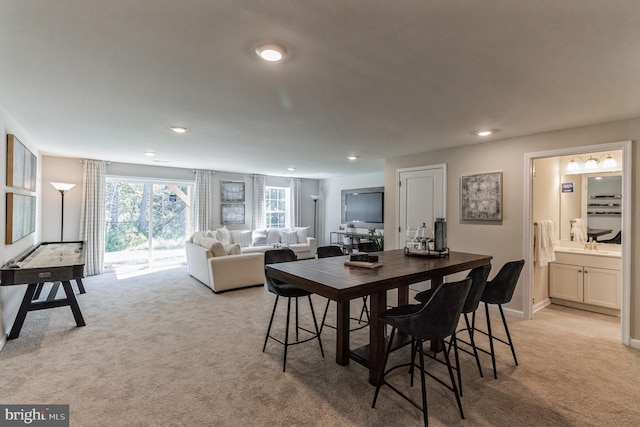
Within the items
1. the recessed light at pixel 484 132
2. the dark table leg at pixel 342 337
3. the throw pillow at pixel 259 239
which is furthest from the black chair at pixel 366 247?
the throw pillow at pixel 259 239

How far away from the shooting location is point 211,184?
7289 mm

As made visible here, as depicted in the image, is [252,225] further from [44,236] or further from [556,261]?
[556,261]

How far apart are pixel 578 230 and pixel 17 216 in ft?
23.3

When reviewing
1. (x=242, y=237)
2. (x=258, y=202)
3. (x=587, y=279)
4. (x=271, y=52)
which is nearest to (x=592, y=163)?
(x=587, y=279)

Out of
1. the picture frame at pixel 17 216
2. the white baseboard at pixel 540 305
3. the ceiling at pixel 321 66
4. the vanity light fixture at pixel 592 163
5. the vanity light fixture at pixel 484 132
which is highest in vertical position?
the vanity light fixture at pixel 484 132

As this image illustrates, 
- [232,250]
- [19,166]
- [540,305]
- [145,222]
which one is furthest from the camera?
[145,222]

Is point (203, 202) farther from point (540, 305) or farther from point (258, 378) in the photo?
point (540, 305)

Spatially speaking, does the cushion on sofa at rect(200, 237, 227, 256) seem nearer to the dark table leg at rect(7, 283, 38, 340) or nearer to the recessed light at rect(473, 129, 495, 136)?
the dark table leg at rect(7, 283, 38, 340)

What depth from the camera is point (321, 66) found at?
78.0 inches

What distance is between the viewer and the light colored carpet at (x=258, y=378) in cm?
198

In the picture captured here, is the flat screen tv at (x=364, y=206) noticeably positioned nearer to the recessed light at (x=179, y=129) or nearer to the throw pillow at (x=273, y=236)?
the throw pillow at (x=273, y=236)

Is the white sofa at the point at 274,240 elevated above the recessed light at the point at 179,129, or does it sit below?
below

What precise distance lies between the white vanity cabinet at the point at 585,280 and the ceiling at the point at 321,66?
6.17ft

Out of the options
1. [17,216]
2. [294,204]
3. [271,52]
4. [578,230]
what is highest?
[271,52]
